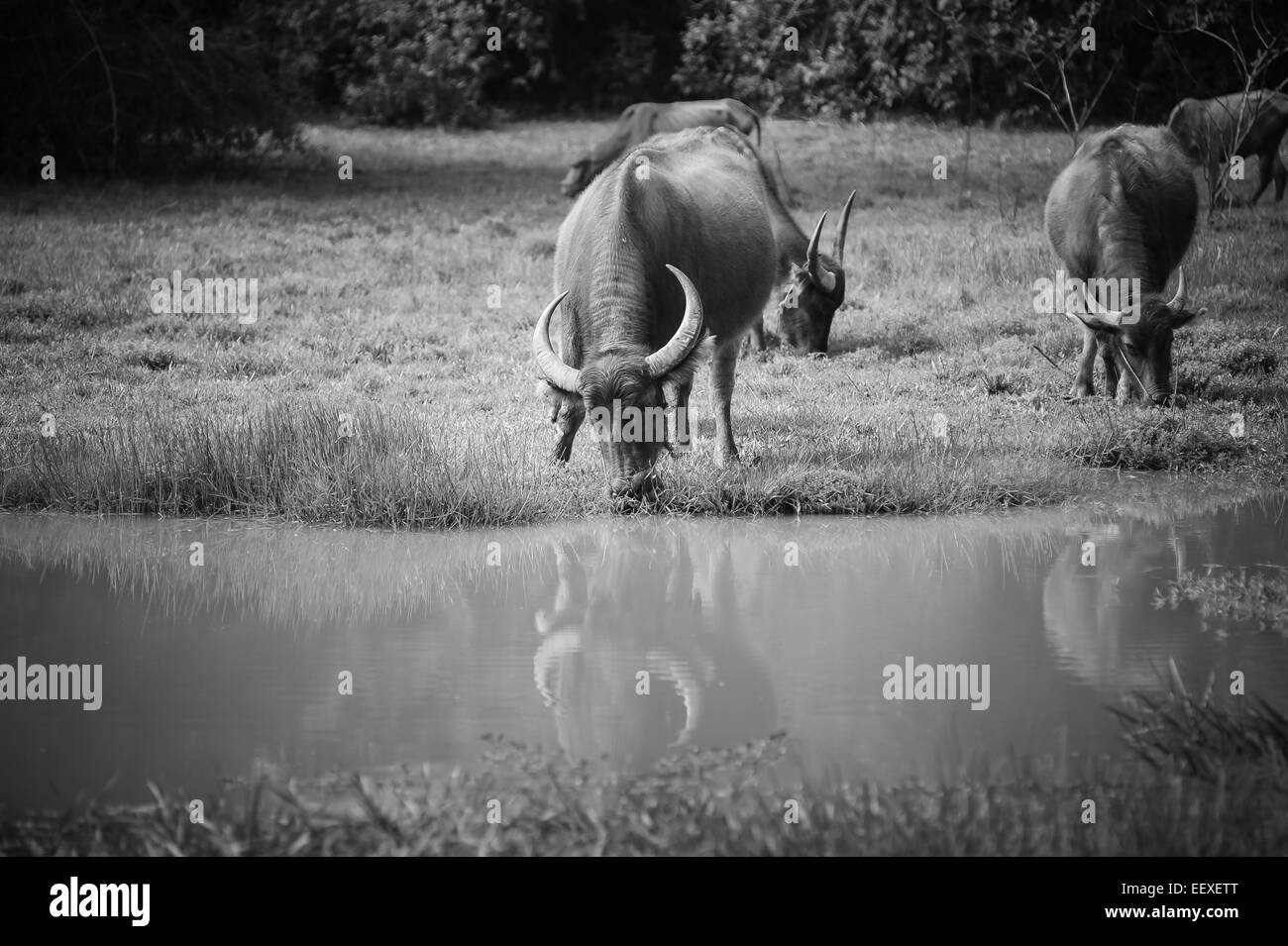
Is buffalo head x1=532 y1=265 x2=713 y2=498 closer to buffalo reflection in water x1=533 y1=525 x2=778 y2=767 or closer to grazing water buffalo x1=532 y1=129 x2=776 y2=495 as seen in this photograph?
grazing water buffalo x1=532 y1=129 x2=776 y2=495

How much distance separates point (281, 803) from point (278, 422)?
4.93 meters

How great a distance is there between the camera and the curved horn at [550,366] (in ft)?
26.7

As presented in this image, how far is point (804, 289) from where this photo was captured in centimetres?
1305

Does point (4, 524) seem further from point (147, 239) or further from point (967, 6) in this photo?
point (967, 6)

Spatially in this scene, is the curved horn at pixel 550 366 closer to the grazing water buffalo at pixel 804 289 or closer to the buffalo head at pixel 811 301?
the grazing water buffalo at pixel 804 289

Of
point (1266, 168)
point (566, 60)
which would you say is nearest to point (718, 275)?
point (1266, 168)

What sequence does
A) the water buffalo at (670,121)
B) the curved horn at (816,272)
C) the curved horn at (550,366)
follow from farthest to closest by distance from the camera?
the water buffalo at (670,121) → the curved horn at (816,272) → the curved horn at (550,366)

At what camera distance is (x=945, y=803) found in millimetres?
4523

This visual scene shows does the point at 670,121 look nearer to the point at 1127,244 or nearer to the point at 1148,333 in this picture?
the point at 1127,244

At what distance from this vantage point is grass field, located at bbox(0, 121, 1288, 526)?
29.0 feet

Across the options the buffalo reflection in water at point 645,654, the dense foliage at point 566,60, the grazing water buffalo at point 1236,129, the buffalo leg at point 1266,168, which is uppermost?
the dense foliage at point 566,60

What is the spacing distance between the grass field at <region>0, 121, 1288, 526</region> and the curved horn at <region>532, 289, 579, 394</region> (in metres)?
0.80

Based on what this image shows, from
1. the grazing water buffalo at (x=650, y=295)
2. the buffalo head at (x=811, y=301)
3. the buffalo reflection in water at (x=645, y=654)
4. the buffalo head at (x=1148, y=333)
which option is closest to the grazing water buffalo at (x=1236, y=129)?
the buffalo head at (x=811, y=301)

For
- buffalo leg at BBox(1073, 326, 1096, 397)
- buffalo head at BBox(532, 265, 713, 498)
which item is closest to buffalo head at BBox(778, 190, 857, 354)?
buffalo leg at BBox(1073, 326, 1096, 397)
